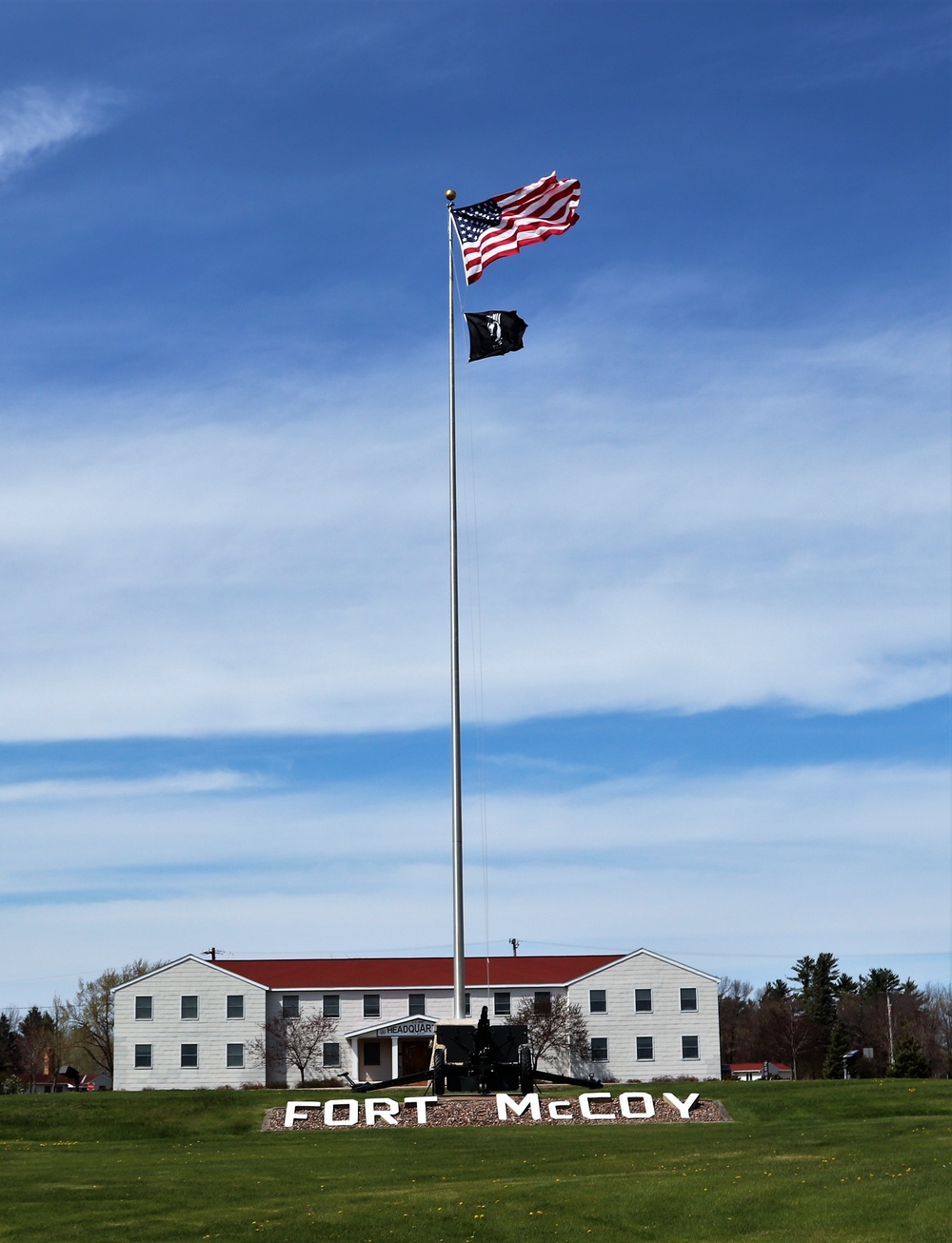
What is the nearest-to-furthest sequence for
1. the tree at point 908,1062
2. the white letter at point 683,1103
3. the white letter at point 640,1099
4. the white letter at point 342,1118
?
the white letter at point 342,1118 → the white letter at point 640,1099 → the white letter at point 683,1103 → the tree at point 908,1062

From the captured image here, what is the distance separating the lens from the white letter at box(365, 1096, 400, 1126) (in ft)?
110

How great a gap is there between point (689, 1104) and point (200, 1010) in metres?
36.5

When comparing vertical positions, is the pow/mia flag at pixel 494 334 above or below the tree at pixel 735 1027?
above

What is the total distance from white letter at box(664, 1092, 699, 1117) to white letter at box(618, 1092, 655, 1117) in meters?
0.49

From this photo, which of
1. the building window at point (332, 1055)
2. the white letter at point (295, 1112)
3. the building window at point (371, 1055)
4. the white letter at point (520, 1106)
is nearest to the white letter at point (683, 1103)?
the white letter at point (520, 1106)

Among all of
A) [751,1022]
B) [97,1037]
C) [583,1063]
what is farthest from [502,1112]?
[751,1022]

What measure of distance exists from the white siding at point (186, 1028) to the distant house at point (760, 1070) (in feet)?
165

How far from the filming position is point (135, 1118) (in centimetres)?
4112

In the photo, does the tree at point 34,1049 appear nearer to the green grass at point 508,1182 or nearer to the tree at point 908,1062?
the tree at point 908,1062

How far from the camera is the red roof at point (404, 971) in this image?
67750 mm

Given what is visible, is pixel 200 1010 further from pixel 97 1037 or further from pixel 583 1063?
pixel 97 1037

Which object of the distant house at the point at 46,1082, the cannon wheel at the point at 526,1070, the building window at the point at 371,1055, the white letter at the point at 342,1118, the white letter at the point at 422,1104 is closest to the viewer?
the cannon wheel at the point at 526,1070

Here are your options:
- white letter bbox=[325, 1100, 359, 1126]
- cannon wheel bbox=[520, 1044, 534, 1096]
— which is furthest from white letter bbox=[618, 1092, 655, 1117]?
white letter bbox=[325, 1100, 359, 1126]

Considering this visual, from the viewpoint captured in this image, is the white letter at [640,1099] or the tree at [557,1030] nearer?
the white letter at [640,1099]
